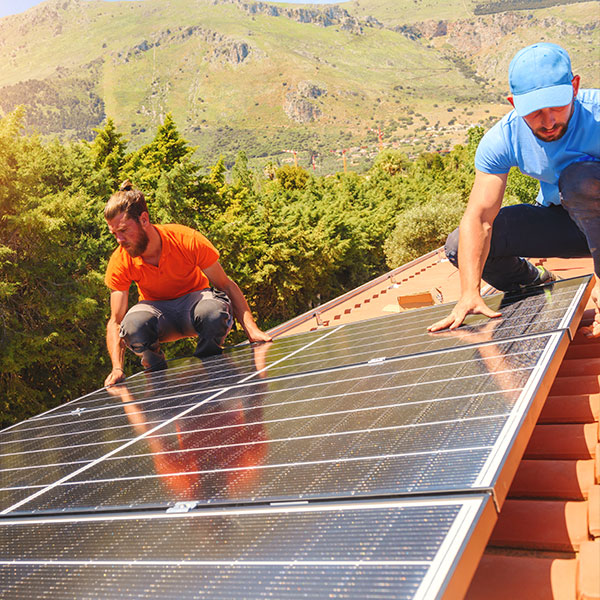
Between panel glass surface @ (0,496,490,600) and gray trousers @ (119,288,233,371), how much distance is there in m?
4.29


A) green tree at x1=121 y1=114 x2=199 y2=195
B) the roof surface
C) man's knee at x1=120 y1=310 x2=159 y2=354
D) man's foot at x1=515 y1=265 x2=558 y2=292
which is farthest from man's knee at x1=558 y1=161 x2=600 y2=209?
green tree at x1=121 y1=114 x2=199 y2=195

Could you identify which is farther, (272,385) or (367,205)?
(367,205)

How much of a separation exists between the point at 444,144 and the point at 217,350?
193580 millimetres

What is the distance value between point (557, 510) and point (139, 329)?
15.8ft

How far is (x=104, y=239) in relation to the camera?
96.1ft

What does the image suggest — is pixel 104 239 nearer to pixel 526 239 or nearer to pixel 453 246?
pixel 453 246

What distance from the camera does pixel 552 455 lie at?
3008 millimetres

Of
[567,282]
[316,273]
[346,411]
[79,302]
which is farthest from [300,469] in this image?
[316,273]

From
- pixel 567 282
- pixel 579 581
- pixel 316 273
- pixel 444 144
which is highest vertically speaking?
pixel 444 144

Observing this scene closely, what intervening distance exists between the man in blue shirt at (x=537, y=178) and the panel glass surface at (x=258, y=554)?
9.29 feet

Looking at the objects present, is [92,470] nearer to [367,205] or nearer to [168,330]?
[168,330]

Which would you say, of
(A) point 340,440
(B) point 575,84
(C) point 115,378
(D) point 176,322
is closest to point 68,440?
(A) point 340,440

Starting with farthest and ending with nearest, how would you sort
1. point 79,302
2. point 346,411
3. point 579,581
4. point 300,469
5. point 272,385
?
point 79,302, point 272,385, point 346,411, point 300,469, point 579,581

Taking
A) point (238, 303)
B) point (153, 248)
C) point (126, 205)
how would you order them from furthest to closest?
point (238, 303), point (153, 248), point (126, 205)
